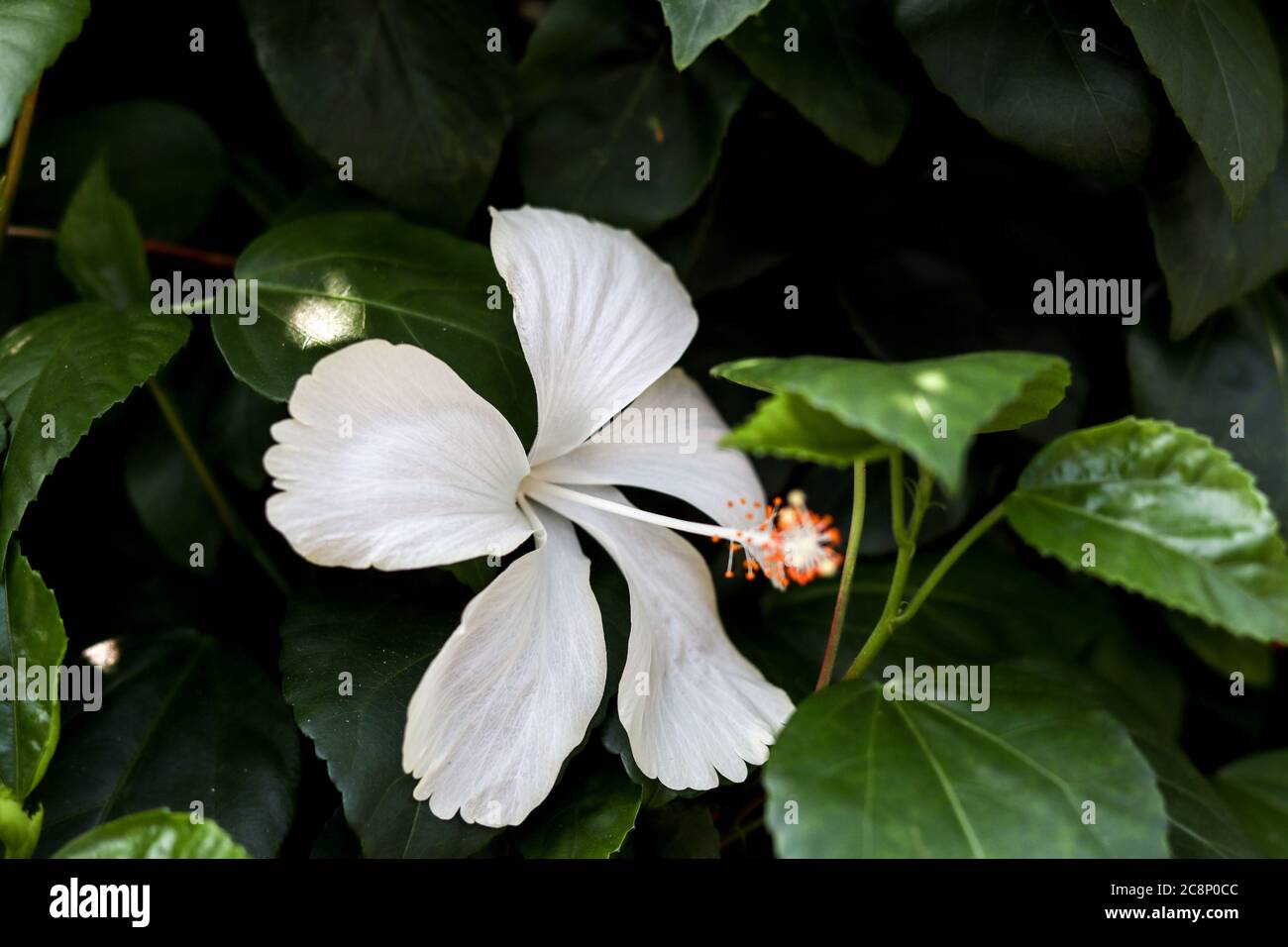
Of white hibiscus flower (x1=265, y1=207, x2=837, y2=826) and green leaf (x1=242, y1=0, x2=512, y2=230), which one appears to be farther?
green leaf (x1=242, y1=0, x2=512, y2=230)

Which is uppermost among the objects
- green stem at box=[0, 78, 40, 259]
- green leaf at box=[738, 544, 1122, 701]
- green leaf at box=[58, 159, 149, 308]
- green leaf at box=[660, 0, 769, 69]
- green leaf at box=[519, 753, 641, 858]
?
green leaf at box=[660, 0, 769, 69]

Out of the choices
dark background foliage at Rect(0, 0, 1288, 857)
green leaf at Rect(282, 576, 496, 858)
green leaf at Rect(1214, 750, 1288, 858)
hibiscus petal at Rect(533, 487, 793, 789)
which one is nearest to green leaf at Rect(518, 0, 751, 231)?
dark background foliage at Rect(0, 0, 1288, 857)

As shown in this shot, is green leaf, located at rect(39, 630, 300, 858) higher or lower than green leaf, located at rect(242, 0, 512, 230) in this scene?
lower

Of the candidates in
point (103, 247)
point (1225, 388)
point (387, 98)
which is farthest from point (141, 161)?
point (1225, 388)

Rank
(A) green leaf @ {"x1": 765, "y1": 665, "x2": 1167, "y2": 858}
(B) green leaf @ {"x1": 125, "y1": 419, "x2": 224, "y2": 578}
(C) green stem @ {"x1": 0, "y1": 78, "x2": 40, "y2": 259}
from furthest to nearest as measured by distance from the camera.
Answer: (B) green leaf @ {"x1": 125, "y1": 419, "x2": 224, "y2": 578}
(C) green stem @ {"x1": 0, "y1": 78, "x2": 40, "y2": 259}
(A) green leaf @ {"x1": 765, "y1": 665, "x2": 1167, "y2": 858}

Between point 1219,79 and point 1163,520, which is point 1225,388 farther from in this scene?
point 1163,520

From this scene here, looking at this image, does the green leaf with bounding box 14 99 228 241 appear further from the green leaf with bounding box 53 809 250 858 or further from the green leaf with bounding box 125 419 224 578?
the green leaf with bounding box 53 809 250 858
